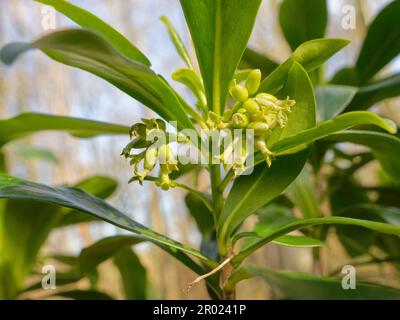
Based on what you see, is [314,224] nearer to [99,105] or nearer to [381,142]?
[381,142]

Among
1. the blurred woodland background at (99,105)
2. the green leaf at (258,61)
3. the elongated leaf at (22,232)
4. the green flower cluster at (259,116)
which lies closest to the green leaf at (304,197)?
the green leaf at (258,61)

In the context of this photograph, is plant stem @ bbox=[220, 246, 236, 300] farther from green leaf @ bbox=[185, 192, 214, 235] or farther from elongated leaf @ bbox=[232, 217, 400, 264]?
green leaf @ bbox=[185, 192, 214, 235]

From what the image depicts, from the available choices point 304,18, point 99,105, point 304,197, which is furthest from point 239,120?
point 99,105

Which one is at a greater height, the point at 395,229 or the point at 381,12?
the point at 381,12

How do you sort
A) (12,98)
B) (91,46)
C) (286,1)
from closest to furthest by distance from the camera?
(91,46) < (286,1) < (12,98)

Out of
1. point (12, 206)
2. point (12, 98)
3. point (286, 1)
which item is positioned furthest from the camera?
point (12, 98)

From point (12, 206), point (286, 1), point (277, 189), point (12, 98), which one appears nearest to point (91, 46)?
point (277, 189)

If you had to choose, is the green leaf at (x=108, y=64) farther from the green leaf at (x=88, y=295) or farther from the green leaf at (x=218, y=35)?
the green leaf at (x=88, y=295)

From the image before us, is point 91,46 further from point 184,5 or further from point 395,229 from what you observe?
point 395,229
